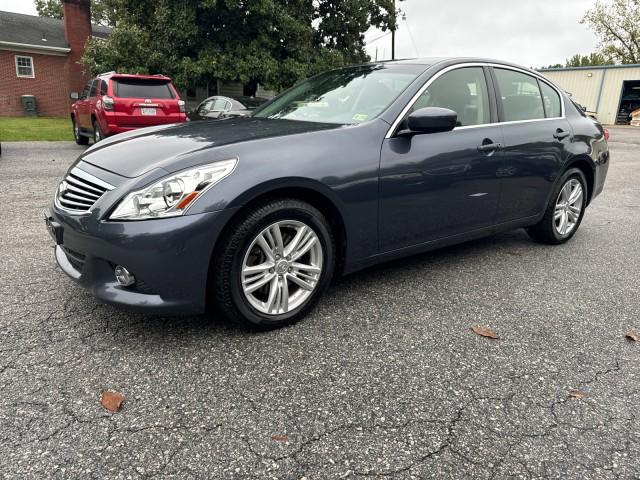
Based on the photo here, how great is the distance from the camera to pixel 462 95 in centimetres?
378

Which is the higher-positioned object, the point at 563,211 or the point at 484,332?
the point at 563,211

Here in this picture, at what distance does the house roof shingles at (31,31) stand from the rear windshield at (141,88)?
18.8 m

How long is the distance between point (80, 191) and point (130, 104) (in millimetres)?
8066

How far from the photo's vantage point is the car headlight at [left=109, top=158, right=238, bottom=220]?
8.03 feet

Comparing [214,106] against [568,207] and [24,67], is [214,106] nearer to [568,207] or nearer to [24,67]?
[568,207]

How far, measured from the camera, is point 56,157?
33.7ft

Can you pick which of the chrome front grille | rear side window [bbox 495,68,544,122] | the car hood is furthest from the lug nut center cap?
rear side window [bbox 495,68,544,122]

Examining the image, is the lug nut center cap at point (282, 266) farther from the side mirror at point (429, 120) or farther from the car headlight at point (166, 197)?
the side mirror at point (429, 120)

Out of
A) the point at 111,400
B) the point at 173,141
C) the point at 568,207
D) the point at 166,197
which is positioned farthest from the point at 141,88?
the point at 111,400

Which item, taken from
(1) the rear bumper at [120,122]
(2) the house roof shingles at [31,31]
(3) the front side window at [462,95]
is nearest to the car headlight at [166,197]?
(3) the front side window at [462,95]

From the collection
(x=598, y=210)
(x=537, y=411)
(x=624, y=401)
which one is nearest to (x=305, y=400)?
(x=537, y=411)

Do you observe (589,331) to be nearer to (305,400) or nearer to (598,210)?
(305,400)

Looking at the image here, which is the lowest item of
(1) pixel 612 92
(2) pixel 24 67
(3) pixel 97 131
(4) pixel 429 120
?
(3) pixel 97 131

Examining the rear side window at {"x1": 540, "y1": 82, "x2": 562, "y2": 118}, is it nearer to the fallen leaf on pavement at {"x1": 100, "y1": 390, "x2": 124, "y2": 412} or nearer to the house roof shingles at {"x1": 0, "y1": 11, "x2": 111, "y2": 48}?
the fallen leaf on pavement at {"x1": 100, "y1": 390, "x2": 124, "y2": 412}
